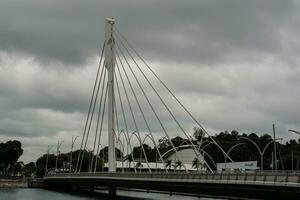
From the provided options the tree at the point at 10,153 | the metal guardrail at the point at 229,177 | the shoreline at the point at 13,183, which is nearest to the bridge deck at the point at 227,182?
the metal guardrail at the point at 229,177

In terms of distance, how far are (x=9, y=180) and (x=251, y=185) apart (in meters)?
101

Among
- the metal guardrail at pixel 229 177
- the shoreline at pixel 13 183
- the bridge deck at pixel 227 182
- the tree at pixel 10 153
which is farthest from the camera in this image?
the tree at pixel 10 153

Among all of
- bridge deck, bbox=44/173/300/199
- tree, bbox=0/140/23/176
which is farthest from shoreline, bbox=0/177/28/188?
bridge deck, bbox=44/173/300/199

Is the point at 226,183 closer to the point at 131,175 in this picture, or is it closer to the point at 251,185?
the point at 251,185

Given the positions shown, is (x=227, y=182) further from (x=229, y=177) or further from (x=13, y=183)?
(x=13, y=183)

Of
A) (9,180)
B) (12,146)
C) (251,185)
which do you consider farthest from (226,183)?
(12,146)

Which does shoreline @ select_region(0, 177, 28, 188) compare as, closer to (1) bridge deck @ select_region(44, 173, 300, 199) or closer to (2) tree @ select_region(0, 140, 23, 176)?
Result: (2) tree @ select_region(0, 140, 23, 176)

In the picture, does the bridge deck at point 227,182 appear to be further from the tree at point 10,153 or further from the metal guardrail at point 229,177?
the tree at point 10,153

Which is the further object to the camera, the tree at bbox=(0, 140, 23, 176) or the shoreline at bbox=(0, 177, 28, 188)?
the tree at bbox=(0, 140, 23, 176)

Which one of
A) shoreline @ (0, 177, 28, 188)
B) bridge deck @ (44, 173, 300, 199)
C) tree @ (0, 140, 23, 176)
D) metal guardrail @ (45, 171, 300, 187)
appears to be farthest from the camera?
tree @ (0, 140, 23, 176)

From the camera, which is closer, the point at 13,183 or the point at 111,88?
the point at 111,88

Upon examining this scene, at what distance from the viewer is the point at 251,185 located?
56.6 metres

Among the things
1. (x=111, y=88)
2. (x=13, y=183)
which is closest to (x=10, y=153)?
(x=13, y=183)

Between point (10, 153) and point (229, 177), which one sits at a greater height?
point (10, 153)
